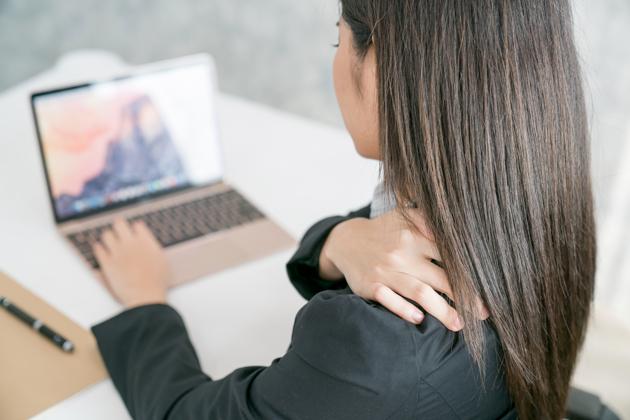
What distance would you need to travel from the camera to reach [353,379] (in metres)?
0.56

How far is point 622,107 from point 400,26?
123 cm

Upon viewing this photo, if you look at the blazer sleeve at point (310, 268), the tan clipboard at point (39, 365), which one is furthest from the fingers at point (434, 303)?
the tan clipboard at point (39, 365)

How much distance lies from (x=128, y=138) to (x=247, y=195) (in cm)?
23

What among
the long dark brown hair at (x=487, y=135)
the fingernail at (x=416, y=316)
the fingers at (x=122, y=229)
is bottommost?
the fingers at (x=122, y=229)

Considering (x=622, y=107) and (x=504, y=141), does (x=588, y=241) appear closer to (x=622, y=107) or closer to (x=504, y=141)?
(x=504, y=141)

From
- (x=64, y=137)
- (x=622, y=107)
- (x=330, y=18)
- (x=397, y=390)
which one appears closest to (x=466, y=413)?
(x=397, y=390)

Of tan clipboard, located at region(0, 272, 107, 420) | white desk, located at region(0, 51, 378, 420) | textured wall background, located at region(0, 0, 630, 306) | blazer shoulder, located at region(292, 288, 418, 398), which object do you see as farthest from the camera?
textured wall background, located at region(0, 0, 630, 306)

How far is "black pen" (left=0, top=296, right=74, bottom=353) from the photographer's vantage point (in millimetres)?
826

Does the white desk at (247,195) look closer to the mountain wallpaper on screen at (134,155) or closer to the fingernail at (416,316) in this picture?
the mountain wallpaper on screen at (134,155)

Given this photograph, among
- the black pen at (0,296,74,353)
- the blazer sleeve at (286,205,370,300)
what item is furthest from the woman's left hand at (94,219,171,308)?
the blazer sleeve at (286,205,370,300)

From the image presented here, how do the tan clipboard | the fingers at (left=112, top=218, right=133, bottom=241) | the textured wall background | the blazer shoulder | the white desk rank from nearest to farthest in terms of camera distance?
the blazer shoulder → the tan clipboard → the white desk → the fingers at (left=112, top=218, right=133, bottom=241) → the textured wall background

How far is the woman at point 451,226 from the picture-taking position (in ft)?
1.85

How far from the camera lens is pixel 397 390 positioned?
567 millimetres

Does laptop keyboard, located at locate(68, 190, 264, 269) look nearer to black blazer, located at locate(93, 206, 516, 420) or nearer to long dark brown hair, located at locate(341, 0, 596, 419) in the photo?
black blazer, located at locate(93, 206, 516, 420)
